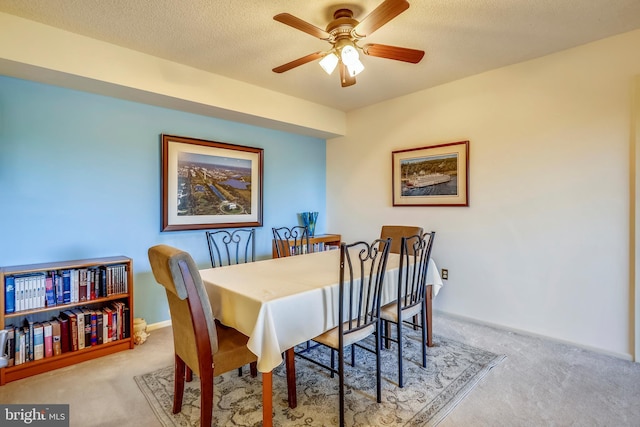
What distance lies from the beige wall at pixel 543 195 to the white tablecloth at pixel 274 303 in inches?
60.0

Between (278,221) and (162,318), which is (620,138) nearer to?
(278,221)

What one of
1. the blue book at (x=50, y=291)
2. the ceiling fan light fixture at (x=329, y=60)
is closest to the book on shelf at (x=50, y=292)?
the blue book at (x=50, y=291)

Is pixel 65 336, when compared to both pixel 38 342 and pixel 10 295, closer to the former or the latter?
pixel 38 342

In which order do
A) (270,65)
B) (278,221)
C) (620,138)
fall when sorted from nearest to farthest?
(620,138) → (270,65) → (278,221)

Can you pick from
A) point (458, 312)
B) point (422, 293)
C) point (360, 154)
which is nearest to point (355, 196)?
point (360, 154)

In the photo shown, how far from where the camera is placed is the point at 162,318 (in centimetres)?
316

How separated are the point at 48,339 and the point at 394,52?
10.2 feet

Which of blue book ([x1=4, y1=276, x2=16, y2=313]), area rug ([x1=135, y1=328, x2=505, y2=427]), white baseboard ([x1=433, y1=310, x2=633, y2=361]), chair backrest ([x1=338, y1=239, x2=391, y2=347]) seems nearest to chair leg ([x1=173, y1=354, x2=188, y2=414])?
area rug ([x1=135, y1=328, x2=505, y2=427])

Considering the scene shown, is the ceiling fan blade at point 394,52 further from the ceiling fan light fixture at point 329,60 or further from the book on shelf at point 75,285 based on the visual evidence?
the book on shelf at point 75,285

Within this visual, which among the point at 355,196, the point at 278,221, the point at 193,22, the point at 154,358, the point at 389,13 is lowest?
the point at 154,358

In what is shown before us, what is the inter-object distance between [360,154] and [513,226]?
201cm

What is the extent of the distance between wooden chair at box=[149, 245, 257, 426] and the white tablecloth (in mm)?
142

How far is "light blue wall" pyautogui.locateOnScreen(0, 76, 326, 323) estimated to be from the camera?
2.41 m

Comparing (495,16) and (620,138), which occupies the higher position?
(495,16)
